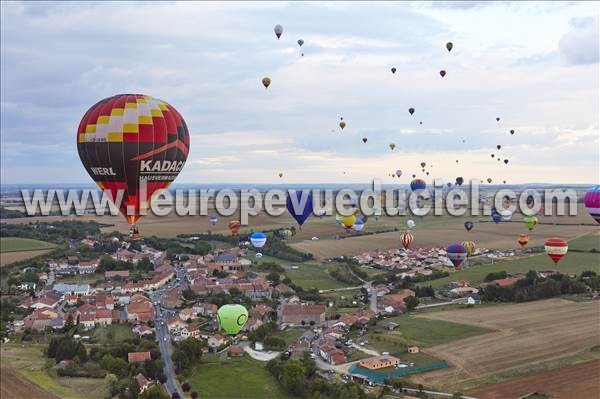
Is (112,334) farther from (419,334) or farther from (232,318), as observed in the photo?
(419,334)

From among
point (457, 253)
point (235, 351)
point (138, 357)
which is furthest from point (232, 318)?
point (457, 253)

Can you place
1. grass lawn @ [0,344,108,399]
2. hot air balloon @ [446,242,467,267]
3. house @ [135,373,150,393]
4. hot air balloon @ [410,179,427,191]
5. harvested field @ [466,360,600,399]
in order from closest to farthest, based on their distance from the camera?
harvested field @ [466,360,600,399] < house @ [135,373,150,393] < grass lawn @ [0,344,108,399] < hot air balloon @ [446,242,467,267] < hot air balloon @ [410,179,427,191]

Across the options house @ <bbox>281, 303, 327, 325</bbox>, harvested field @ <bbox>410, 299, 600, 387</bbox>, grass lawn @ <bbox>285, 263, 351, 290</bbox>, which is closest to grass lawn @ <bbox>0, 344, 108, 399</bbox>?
house @ <bbox>281, 303, 327, 325</bbox>

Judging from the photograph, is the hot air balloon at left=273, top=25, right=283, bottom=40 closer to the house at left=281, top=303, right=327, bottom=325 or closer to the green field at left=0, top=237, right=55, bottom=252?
the house at left=281, top=303, right=327, bottom=325

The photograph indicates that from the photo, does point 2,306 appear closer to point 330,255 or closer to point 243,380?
point 243,380

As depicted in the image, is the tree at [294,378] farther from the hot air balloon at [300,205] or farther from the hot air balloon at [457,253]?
the hot air balloon at [457,253]

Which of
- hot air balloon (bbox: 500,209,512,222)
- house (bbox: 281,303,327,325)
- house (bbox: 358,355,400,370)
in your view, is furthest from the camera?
hot air balloon (bbox: 500,209,512,222)
